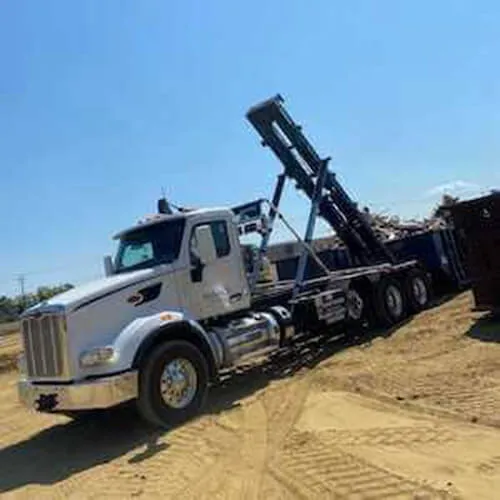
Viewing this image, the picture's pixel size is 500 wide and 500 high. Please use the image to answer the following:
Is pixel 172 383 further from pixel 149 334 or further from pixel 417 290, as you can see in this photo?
pixel 417 290

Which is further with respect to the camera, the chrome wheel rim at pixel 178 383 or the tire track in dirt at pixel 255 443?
the chrome wheel rim at pixel 178 383

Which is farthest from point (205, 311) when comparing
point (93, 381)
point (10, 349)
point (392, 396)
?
point (10, 349)

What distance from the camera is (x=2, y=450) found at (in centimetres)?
1141

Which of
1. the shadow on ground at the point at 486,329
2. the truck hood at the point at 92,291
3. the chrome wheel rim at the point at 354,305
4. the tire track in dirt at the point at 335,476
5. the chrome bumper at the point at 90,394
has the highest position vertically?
the truck hood at the point at 92,291

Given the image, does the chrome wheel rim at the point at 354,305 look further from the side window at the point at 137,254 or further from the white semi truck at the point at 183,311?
the side window at the point at 137,254

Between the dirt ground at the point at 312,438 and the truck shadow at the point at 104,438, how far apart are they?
3cm

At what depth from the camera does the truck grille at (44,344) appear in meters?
10.5

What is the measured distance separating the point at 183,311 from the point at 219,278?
3.36 feet

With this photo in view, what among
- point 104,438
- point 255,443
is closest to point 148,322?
point 104,438

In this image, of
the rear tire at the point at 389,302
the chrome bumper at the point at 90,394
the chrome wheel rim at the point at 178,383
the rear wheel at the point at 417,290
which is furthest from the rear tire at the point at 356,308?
the chrome bumper at the point at 90,394

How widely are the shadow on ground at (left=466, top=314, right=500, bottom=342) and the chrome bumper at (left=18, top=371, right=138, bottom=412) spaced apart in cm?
597

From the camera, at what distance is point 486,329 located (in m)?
13.9

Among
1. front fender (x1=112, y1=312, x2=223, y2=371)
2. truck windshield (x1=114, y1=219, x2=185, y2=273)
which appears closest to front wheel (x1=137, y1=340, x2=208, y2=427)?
front fender (x1=112, y1=312, x2=223, y2=371)

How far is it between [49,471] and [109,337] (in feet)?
6.36
